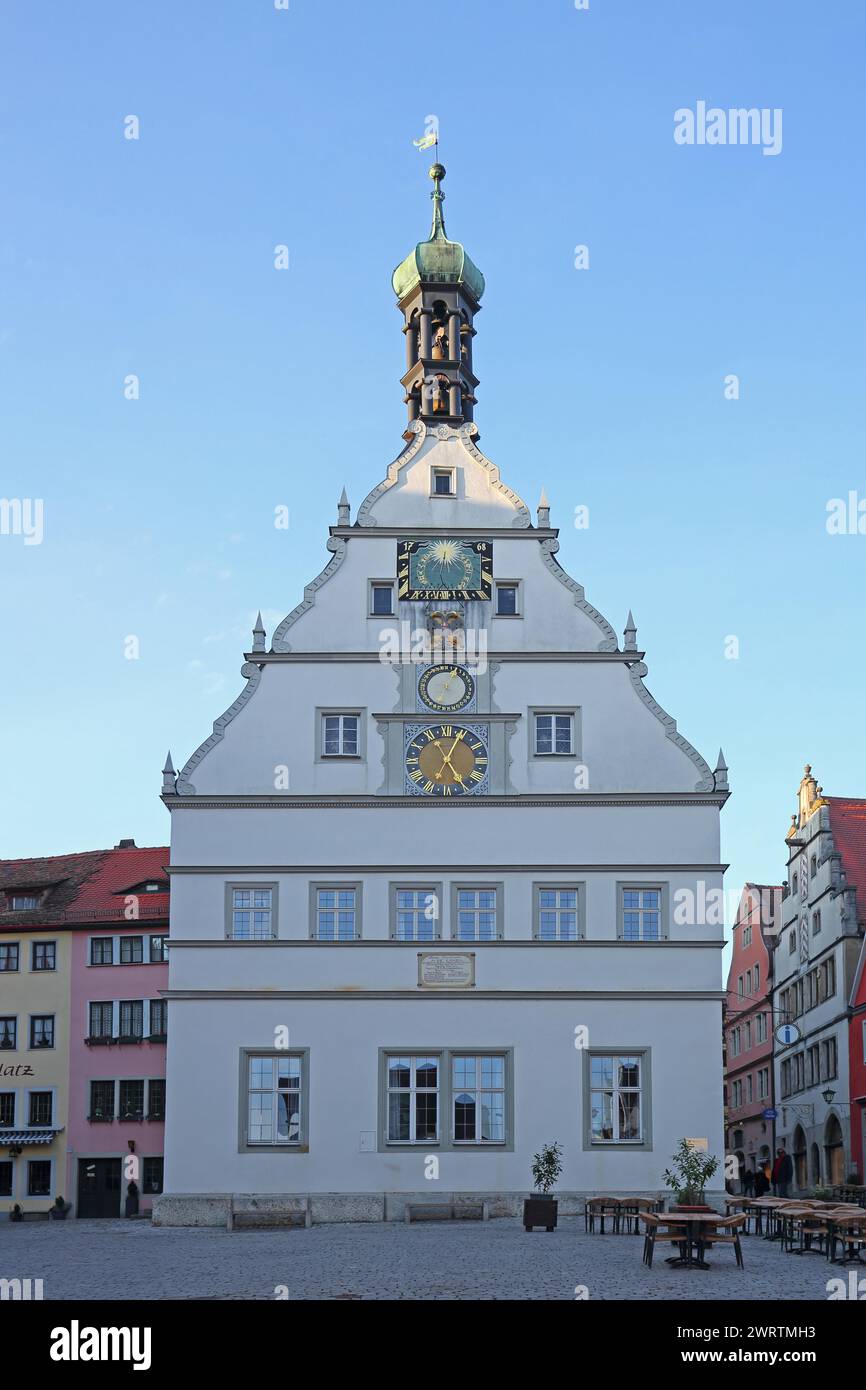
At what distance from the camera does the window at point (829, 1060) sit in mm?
48031

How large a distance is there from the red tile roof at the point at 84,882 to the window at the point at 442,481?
12.6 meters

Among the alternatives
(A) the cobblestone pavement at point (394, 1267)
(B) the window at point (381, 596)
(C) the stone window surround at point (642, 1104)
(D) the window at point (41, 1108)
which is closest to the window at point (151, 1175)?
(D) the window at point (41, 1108)

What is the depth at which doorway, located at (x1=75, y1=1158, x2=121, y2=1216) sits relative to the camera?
4262cm

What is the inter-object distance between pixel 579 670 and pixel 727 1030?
3973 cm

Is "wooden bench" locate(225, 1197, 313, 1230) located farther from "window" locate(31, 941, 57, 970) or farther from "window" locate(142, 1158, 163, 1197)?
"window" locate(31, 941, 57, 970)

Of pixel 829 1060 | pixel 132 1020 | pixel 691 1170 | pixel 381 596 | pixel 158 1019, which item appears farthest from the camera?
pixel 829 1060

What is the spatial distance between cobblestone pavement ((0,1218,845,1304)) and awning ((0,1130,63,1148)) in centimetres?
1227

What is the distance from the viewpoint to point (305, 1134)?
111 feet

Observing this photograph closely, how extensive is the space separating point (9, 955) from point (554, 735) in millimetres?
17434

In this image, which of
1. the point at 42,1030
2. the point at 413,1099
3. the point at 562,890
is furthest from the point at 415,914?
the point at 42,1030

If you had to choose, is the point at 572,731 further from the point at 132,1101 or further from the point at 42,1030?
the point at 42,1030

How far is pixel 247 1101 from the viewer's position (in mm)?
34156

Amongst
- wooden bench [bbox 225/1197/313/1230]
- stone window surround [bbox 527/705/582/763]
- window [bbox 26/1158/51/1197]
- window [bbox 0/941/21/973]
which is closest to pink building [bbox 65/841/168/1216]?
window [bbox 26/1158/51/1197]
